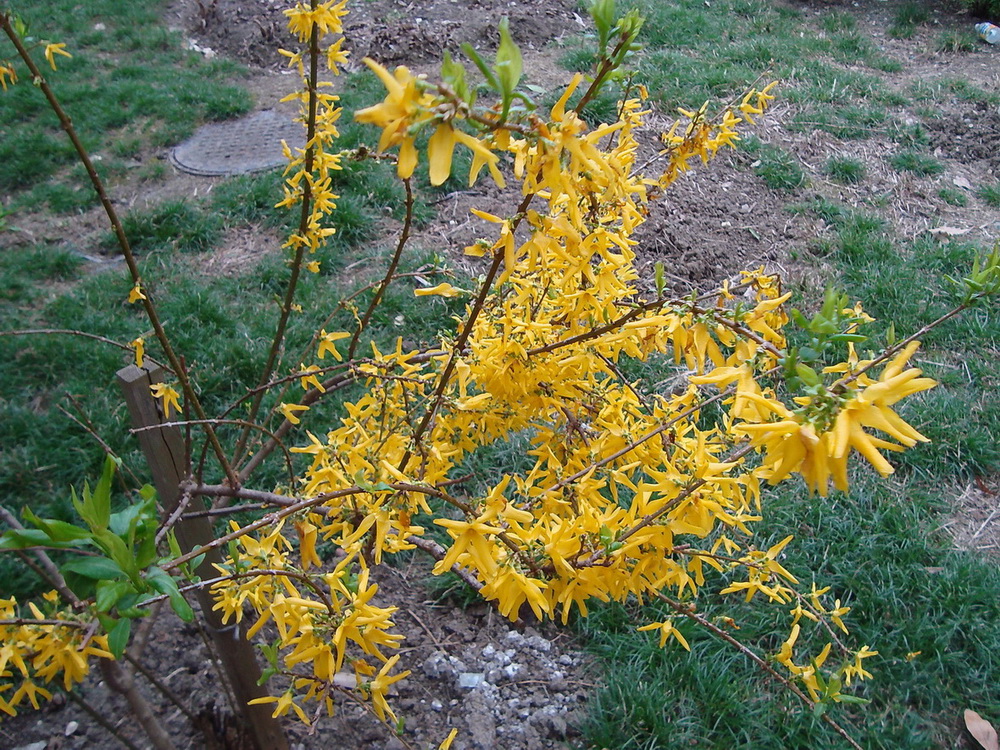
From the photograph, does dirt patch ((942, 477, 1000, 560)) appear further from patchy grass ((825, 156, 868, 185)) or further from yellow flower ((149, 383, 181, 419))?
yellow flower ((149, 383, 181, 419))

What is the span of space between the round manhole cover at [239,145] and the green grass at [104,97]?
0.16 meters

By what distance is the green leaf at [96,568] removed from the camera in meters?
0.86

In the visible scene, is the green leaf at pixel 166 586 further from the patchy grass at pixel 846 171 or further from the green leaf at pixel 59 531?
the patchy grass at pixel 846 171

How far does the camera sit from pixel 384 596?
252 cm

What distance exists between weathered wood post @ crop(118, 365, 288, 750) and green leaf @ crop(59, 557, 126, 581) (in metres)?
0.66

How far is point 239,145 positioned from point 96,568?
15.4 feet

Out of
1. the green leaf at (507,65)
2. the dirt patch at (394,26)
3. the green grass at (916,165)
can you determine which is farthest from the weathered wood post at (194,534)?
the dirt patch at (394,26)

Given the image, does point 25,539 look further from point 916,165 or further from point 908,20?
point 908,20

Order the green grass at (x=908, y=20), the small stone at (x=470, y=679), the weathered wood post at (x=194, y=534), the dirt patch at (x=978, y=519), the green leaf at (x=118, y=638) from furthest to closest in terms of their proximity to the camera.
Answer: the green grass at (x=908, y=20)
the dirt patch at (x=978, y=519)
the small stone at (x=470, y=679)
the weathered wood post at (x=194, y=534)
the green leaf at (x=118, y=638)

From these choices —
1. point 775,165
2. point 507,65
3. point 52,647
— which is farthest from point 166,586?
point 775,165

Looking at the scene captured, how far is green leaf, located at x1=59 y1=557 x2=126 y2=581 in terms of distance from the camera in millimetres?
860

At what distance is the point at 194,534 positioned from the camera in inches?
66.7

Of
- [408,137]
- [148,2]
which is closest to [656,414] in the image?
[408,137]

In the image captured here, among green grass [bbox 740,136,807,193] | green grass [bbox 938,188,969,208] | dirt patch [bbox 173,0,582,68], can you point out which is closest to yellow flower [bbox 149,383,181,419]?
green grass [bbox 740,136,807,193]
